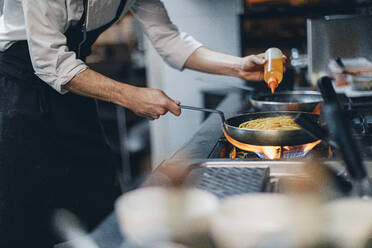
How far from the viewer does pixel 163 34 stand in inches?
86.3

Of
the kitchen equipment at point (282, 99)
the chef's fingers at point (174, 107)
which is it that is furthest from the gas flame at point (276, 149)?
the kitchen equipment at point (282, 99)

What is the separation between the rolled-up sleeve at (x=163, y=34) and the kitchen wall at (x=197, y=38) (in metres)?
1.61

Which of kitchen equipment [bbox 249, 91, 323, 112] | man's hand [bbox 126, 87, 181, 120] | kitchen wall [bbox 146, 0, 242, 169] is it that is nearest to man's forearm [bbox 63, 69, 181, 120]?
man's hand [bbox 126, 87, 181, 120]

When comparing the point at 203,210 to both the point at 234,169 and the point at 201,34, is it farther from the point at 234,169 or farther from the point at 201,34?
the point at 201,34

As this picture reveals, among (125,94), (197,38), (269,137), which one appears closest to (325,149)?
(269,137)

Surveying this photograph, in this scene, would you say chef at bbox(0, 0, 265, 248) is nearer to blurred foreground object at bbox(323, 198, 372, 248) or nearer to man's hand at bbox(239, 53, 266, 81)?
man's hand at bbox(239, 53, 266, 81)

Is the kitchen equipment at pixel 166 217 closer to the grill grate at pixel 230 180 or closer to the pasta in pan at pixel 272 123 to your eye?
the grill grate at pixel 230 180

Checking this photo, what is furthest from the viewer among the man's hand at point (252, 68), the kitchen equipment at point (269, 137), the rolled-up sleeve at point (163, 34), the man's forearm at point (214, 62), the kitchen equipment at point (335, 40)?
the kitchen equipment at point (335, 40)

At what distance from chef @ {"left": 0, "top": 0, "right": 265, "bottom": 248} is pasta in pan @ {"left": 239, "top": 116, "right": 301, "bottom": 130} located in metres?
0.28

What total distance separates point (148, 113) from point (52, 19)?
0.52 metres

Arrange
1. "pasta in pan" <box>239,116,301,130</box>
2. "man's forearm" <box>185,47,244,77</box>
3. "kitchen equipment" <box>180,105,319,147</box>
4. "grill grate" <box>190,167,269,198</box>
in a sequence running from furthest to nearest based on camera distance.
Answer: "man's forearm" <box>185,47,244,77</box> → "pasta in pan" <box>239,116,301,130</box> → "kitchen equipment" <box>180,105,319,147</box> → "grill grate" <box>190,167,269,198</box>

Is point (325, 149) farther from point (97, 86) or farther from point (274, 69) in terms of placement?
point (97, 86)

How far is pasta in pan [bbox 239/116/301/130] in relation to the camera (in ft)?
4.73

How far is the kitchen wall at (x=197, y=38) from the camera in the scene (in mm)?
3938
